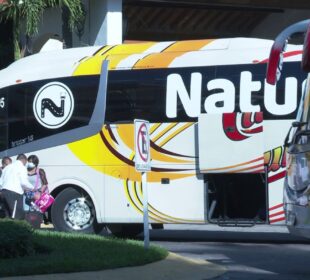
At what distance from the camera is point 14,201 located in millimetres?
→ 16297

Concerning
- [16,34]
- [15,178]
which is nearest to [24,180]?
[15,178]

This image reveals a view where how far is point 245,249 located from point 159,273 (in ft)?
13.7

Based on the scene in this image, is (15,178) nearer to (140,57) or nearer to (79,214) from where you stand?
(79,214)

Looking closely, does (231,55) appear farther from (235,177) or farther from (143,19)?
(143,19)

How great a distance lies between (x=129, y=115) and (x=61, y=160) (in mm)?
1737

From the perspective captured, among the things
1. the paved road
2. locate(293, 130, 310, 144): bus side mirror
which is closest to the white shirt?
the paved road

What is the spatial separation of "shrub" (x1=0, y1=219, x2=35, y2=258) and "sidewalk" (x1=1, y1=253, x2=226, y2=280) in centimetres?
113

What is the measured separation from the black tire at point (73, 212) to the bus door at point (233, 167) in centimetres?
256

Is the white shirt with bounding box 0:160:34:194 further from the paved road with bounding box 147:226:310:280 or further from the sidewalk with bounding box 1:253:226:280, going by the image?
the sidewalk with bounding box 1:253:226:280

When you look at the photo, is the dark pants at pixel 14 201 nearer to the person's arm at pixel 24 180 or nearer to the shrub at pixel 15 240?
the person's arm at pixel 24 180

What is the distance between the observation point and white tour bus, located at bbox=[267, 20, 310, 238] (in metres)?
9.46

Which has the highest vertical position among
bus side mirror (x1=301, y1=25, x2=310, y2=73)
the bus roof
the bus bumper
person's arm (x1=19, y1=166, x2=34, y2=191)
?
the bus roof

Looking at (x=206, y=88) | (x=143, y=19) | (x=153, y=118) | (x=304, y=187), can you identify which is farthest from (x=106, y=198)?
(x=143, y=19)

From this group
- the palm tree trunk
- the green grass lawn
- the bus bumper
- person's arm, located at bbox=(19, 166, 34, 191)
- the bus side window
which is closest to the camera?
the bus bumper
